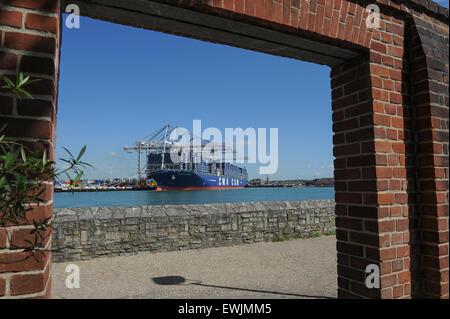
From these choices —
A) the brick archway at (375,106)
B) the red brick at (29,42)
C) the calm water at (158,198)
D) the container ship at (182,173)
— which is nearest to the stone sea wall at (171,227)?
the brick archway at (375,106)

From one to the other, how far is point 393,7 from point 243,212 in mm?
6367

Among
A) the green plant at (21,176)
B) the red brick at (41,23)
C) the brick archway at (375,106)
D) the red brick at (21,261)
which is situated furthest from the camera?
the brick archway at (375,106)

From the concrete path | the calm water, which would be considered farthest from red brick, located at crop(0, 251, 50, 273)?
the calm water

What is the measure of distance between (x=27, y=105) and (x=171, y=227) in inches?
243

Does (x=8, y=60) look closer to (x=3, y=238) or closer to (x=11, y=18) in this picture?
(x=11, y=18)

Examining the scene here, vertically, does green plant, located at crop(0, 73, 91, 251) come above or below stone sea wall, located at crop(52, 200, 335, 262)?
above

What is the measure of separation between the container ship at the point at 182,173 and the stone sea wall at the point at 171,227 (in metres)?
80.5

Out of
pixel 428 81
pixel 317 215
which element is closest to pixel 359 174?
pixel 428 81

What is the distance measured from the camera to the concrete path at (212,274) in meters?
4.58

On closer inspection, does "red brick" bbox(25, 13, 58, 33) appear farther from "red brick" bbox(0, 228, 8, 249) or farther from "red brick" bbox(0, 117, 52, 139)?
"red brick" bbox(0, 228, 8, 249)

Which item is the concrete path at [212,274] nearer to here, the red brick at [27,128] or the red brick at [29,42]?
the red brick at [27,128]

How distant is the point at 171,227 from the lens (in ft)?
23.4

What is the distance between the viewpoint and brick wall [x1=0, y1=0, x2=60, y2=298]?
1.23 m

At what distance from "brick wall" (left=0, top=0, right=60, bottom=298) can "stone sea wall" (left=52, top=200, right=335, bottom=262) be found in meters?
5.60
